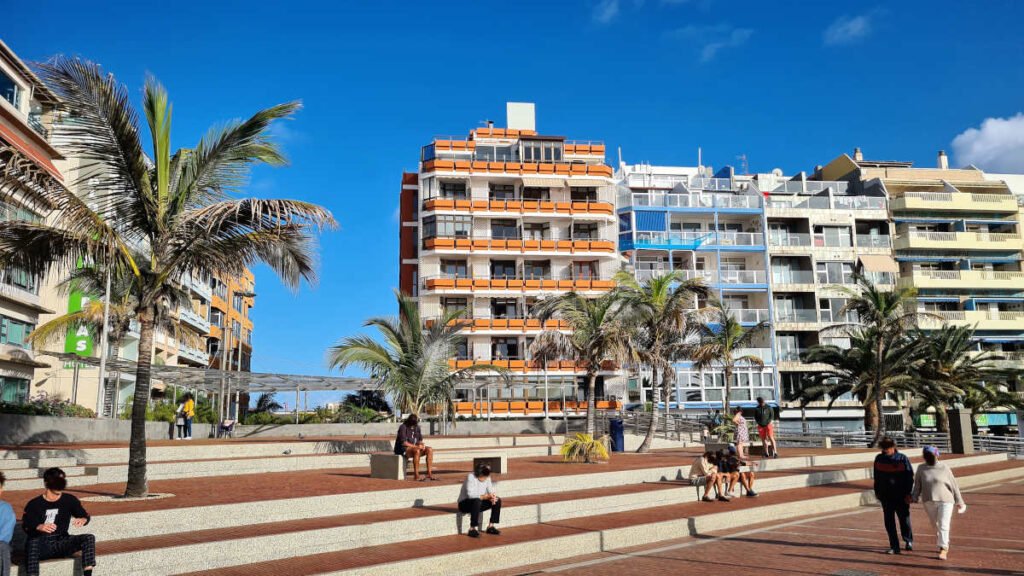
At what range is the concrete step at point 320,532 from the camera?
8.84 meters

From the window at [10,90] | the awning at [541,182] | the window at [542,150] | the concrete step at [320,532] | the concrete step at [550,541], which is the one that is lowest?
the concrete step at [550,541]

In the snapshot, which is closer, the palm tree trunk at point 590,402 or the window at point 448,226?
the palm tree trunk at point 590,402

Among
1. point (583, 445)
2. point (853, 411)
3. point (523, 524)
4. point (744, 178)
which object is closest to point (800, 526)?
point (523, 524)

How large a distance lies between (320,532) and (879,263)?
178ft

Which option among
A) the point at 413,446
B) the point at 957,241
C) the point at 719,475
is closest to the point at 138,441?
the point at 413,446

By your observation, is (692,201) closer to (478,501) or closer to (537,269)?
(537,269)

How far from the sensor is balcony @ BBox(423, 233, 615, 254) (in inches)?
2007

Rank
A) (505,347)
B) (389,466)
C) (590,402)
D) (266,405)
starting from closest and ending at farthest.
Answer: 1. (389,466)
2. (590,402)
3. (505,347)
4. (266,405)

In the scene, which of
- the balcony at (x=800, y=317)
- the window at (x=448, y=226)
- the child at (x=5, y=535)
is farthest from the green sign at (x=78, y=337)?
the balcony at (x=800, y=317)

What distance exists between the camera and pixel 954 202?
2341 inches

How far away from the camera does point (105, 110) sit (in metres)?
12.2

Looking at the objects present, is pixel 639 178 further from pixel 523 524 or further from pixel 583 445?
pixel 523 524

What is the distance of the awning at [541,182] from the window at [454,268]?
22.2 feet

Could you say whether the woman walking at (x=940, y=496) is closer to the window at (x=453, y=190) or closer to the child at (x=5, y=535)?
the child at (x=5, y=535)
